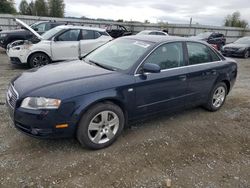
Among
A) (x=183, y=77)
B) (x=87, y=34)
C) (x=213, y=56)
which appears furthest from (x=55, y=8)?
(x=183, y=77)

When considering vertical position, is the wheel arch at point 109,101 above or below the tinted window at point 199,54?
below

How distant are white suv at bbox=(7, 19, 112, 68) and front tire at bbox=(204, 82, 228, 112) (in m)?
5.13

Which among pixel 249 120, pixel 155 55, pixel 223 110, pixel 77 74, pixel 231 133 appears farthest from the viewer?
pixel 223 110

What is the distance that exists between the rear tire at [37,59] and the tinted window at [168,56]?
5.51 m

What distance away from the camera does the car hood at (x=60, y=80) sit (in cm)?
305

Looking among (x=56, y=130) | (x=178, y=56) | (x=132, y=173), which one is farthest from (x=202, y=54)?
(x=56, y=130)

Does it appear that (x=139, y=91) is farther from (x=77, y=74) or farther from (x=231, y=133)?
(x=231, y=133)

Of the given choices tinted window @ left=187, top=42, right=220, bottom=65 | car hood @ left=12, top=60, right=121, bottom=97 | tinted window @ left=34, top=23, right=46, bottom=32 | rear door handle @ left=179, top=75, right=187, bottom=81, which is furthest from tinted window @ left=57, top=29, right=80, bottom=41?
rear door handle @ left=179, top=75, right=187, bottom=81

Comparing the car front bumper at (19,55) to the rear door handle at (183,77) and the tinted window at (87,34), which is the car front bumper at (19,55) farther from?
the rear door handle at (183,77)

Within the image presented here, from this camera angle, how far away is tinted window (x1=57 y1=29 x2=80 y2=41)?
8545 millimetres

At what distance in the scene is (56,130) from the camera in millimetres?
3016

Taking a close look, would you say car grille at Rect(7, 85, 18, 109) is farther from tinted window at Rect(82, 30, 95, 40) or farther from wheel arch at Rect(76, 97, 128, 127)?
tinted window at Rect(82, 30, 95, 40)

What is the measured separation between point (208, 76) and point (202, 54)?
0.44 m

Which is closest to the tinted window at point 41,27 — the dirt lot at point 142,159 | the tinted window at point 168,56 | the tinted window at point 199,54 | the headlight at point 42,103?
the dirt lot at point 142,159
